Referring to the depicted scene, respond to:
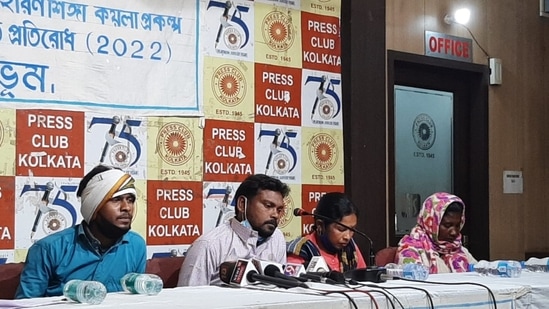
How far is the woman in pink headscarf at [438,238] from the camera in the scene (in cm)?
364

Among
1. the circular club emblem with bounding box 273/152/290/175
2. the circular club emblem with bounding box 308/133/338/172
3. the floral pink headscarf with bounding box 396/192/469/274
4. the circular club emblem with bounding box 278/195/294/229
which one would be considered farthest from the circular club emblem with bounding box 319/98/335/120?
the floral pink headscarf with bounding box 396/192/469/274

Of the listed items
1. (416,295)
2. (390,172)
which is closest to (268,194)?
(416,295)

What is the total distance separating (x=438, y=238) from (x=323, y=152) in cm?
69

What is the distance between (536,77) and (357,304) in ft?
12.1

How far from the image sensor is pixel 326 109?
13.3 ft

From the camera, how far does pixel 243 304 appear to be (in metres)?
1.78

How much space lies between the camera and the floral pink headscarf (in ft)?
11.9

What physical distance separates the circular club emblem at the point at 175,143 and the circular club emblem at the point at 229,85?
23cm

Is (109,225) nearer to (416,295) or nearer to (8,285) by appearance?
(8,285)

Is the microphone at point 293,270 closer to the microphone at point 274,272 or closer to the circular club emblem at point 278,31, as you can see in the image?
the microphone at point 274,272

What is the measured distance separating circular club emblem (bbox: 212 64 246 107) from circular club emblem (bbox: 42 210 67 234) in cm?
86

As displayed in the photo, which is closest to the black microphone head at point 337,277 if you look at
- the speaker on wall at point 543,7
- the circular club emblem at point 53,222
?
the circular club emblem at point 53,222

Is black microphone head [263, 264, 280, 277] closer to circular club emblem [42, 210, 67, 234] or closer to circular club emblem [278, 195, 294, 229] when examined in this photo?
circular club emblem [42, 210, 67, 234]

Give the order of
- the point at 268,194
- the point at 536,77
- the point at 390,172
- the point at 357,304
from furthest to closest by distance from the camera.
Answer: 1. the point at 536,77
2. the point at 390,172
3. the point at 268,194
4. the point at 357,304
